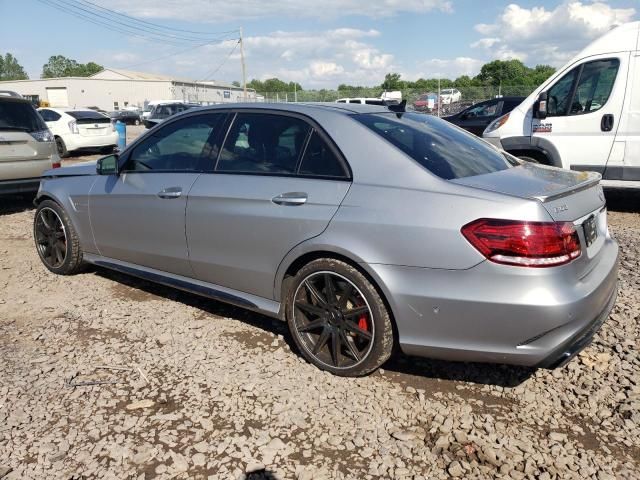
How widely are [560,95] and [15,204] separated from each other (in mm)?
8801

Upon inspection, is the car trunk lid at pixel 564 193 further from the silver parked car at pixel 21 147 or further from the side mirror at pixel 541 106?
Answer: the silver parked car at pixel 21 147

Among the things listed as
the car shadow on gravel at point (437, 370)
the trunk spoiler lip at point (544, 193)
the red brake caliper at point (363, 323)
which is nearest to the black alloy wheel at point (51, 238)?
the car shadow on gravel at point (437, 370)

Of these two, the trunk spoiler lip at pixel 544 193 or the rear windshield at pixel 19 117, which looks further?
the rear windshield at pixel 19 117

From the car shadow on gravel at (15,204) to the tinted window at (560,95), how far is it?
26.5 feet

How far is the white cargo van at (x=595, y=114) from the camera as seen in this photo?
263 inches

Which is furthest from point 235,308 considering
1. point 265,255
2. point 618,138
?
point 618,138

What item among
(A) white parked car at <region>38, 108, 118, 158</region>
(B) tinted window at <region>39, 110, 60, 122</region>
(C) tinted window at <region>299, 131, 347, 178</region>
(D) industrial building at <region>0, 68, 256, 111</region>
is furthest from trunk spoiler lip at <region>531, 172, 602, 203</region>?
(D) industrial building at <region>0, 68, 256, 111</region>

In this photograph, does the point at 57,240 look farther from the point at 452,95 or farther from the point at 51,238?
the point at 452,95

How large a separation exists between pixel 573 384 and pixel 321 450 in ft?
5.21

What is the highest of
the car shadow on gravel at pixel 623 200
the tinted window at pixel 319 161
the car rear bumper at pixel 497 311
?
the tinted window at pixel 319 161

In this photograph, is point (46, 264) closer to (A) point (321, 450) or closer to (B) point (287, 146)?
(B) point (287, 146)

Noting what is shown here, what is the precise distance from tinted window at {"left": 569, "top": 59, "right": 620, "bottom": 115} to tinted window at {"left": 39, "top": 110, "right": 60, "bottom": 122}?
14.0 meters

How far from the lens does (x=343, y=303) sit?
10.1 feet

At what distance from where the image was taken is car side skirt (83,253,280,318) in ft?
11.5
